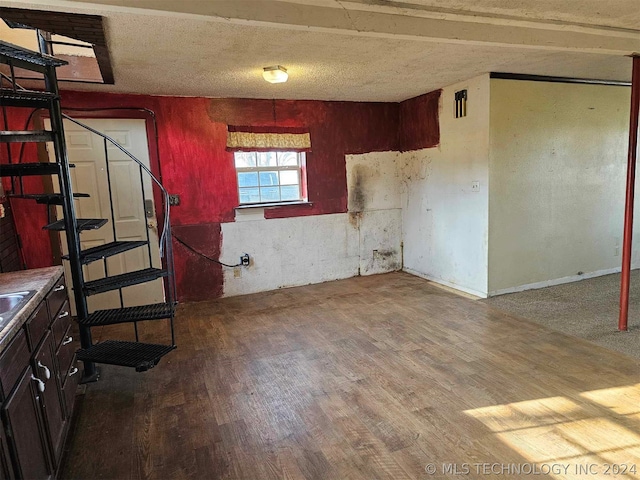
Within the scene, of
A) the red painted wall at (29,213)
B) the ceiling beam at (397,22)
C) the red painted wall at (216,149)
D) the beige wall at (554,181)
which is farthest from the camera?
the red painted wall at (216,149)

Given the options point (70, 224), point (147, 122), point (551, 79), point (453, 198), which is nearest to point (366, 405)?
point (70, 224)

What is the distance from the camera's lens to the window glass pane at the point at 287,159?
5.00 m

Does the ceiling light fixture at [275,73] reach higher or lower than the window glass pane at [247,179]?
higher

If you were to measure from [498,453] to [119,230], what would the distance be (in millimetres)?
3964

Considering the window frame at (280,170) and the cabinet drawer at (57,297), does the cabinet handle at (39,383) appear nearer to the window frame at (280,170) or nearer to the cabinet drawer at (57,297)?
the cabinet drawer at (57,297)

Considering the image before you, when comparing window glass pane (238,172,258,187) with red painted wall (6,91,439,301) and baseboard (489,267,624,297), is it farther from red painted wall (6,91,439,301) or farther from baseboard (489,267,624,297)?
baseboard (489,267,624,297)

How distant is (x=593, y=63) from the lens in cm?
373

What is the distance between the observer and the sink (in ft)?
5.21

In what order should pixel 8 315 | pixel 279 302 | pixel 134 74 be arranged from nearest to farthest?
pixel 8 315
pixel 134 74
pixel 279 302

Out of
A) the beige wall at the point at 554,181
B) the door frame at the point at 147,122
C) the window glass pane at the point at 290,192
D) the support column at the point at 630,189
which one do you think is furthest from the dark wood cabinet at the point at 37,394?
the support column at the point at 630,189

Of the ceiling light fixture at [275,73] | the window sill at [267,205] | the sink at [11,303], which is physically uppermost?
the ceiling light fixture at [275,73]

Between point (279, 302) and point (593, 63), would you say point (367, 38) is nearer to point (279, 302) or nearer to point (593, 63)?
point (593, 63)

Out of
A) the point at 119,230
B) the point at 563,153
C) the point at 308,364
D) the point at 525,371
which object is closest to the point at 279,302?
the point at 308,364

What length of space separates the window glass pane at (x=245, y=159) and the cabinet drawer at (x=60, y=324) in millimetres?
2672
